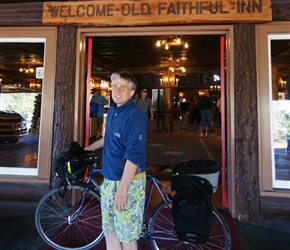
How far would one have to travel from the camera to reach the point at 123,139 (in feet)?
5.65

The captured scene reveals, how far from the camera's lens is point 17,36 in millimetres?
3721

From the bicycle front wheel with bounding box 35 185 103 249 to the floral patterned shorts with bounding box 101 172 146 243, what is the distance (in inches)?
22.6

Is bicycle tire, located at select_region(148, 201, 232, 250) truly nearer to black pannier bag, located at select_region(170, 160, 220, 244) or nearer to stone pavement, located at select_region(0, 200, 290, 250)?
black pannier bag, located at select_region(170, 160, 220, 244)

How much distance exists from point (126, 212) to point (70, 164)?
30.1 inches

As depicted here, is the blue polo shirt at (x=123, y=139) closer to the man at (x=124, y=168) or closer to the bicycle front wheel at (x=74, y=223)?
the man at (x=124, y=168)

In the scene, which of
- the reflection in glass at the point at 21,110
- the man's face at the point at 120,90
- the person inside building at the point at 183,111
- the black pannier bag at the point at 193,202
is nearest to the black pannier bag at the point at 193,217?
the black pannier bag at the point at 193,202

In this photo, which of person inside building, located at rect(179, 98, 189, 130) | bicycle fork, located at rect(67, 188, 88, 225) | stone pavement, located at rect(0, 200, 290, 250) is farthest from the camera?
person inside building, located at rect(179, 98, 189, 130)

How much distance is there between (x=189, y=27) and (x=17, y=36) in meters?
2.64

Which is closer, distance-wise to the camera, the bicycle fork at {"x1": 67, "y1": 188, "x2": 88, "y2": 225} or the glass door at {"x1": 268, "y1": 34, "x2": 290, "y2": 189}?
the bicycle fork at {"x1": 67, "y1": 188, "x2": 88, "y2": 225}

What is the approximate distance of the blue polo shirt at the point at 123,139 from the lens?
168 centimetres

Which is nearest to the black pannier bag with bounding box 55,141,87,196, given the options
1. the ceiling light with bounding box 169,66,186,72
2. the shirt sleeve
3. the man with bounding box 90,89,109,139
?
the shirt sleeve

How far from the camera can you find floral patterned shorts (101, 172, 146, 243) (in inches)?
69.9

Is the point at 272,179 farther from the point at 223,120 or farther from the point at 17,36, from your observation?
the point at 17,36

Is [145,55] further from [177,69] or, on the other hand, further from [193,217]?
[193,217]
